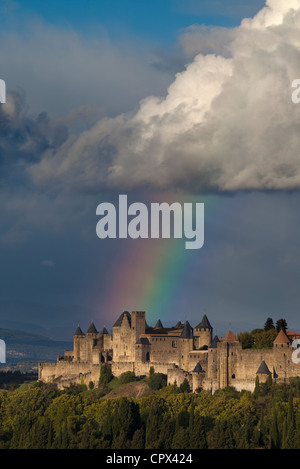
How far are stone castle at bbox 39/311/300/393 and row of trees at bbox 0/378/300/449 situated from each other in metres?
2.51

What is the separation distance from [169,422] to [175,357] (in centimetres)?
2829

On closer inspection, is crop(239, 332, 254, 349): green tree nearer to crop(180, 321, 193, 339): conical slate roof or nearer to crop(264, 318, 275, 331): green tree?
crop(264, 318, 275, 331): green tree

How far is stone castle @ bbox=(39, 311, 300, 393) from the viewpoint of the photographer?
128500mm

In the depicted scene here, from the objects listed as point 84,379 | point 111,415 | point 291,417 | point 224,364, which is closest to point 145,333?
point 84,379

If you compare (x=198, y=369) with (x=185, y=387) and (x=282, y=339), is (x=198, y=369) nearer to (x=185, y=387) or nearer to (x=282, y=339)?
(x=185, y=387)

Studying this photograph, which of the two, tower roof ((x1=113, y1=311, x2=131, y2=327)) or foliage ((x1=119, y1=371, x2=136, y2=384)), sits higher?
tower roof ((x1=113, y1=311, x2=131, y2=327))

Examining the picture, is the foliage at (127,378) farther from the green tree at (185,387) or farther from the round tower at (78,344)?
the round tower at (78,344)

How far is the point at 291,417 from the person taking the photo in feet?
361

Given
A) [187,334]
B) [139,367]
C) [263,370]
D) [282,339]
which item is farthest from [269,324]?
[139,367]

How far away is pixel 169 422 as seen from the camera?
113688 millimetres

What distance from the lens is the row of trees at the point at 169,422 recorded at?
350 feet

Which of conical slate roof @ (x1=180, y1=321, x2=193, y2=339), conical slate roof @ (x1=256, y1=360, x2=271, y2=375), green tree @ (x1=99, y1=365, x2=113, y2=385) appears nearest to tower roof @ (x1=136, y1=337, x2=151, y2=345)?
green tree @ (x1=99, y1=365, x2=113, y2=385)
